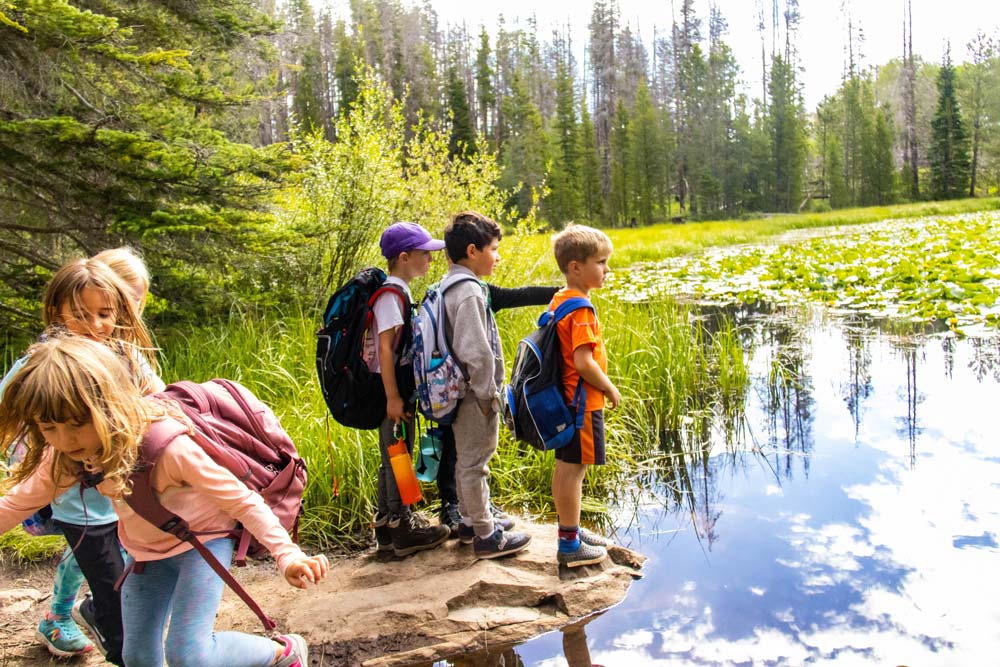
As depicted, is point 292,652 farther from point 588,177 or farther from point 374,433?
point 588,177

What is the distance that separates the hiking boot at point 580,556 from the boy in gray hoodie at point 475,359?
273 mm

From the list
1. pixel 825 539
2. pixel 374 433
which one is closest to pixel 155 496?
pixel 374 433

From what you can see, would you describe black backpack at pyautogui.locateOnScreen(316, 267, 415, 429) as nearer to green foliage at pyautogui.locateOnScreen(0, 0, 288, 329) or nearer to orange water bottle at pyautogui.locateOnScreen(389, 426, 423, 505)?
orange water bottle at pyautogui.locateOnScreen(389, 426, 423, 505)

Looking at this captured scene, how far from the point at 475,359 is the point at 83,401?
5.12 feet

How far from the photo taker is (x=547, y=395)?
3145 mm

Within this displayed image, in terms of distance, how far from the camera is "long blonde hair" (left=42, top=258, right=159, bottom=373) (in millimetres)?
2504

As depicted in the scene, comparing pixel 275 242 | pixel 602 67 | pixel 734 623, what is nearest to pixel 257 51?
pixel 275 242

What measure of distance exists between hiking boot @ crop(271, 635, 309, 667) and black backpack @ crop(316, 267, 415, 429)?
111 centimetres

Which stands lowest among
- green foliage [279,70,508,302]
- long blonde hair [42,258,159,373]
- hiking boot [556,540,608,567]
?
hiking boot [556,540,608,567]

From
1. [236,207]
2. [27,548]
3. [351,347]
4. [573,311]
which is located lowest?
[27,548]

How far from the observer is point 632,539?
13.6ft

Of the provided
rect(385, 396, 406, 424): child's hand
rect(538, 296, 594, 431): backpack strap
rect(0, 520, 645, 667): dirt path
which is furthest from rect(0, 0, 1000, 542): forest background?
rect(538, 296, 594, 431): backpack strap

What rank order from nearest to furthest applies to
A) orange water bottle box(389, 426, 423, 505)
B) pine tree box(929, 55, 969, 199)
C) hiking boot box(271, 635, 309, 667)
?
hiking boot box(271, 635, 309, 667), orange water bottle box(389, 426, 423, 505), pine tree box(929, 55, 969, 199)

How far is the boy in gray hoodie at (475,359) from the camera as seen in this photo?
3.12 metres
